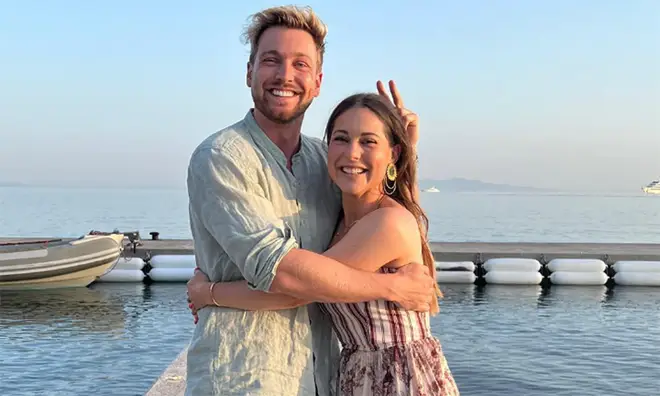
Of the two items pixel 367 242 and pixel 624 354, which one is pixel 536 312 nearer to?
pixel 624 354

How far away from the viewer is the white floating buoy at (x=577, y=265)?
18000 mm

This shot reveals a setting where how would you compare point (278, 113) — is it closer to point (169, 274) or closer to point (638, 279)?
point (169, 274)

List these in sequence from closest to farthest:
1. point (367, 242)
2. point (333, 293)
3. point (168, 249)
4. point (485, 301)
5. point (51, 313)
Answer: point (333, 293)
point (367, 242)
point (51, 313)
point (485, 301)
point (168, 249)

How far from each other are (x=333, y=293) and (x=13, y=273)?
16.6 meters

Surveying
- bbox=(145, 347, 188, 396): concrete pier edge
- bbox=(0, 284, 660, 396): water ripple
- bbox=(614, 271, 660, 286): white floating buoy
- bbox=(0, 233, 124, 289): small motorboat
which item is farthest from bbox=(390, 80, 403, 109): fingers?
bbox=(614, 271, 660, 286): white floating buoy

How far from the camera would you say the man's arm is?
6.42 feet

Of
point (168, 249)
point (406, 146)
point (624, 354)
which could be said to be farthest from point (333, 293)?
point (168, 249)

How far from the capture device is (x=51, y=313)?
14641 mm

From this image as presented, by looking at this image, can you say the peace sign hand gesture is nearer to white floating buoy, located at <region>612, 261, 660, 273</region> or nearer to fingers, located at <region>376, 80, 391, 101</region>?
fingers, located at <region>376, 80, 391, 101</region>

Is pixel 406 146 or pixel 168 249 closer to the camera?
pixel 406 146

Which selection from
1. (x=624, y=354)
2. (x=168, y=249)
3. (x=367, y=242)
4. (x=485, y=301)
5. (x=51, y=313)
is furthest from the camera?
(x=168, y=249)

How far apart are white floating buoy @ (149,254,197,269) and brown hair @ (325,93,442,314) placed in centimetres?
1611

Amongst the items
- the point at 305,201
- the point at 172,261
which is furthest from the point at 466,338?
the point at 305,201

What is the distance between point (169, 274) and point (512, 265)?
30.8 ft
